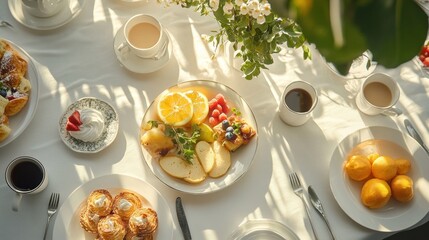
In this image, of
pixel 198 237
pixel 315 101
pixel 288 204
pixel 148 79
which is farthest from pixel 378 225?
pixel 148 79

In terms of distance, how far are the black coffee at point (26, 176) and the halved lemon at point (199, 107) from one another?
0.44 metres

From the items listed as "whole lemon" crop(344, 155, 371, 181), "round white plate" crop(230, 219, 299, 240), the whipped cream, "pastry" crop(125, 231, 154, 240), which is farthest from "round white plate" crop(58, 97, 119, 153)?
"whole lemon" crop(344, 155, 371, 181)

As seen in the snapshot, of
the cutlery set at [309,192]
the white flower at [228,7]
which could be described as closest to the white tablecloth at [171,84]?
the cutlery set at [309,192]

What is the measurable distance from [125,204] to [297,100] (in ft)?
1.82

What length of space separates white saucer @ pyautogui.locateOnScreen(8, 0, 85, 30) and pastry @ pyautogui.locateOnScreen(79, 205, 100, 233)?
0.59m

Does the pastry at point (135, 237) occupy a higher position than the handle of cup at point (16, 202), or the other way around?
the handle of cup at point (16, 202)

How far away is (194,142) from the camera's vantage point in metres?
1.32

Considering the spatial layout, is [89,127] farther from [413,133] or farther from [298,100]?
[413,133]

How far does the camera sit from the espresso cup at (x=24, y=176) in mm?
1257

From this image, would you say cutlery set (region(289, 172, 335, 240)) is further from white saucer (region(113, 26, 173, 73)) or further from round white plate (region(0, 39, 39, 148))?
round white plate (region(0, 39, 39, 148))

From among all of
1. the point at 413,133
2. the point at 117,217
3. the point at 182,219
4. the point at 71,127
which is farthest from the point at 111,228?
the point at 413,133

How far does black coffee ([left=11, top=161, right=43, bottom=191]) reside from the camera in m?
1.27

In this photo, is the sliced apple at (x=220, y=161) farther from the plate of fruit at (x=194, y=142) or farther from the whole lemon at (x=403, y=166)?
the whole lemon at (x=403, y=166)

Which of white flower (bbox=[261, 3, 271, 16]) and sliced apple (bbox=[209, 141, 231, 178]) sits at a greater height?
white flower (bbox=[261, 3, 271, 16])
